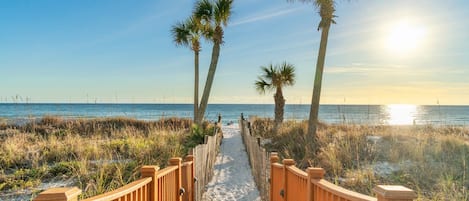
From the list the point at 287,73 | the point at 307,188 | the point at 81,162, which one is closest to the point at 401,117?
the point at 287,73

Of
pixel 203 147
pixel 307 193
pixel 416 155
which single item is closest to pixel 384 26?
pixel 416 155

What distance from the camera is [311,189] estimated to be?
2998 millimetres

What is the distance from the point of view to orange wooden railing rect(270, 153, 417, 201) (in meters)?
1.83

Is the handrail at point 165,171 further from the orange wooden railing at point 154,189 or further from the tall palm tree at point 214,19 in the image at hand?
the tall palm tree at point 214,19

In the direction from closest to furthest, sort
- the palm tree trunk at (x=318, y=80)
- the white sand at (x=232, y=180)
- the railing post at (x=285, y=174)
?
the railing post at (x=285, y=174), the white sand at (x=232, y=180), the palm tree trunk at (x=318, y=80)

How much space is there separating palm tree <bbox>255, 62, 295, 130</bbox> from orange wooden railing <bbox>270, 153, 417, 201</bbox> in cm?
1296

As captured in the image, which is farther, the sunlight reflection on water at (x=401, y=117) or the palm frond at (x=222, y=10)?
the sunlight reflection on water at (x=401, y=117)

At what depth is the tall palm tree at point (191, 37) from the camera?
16.5 meters

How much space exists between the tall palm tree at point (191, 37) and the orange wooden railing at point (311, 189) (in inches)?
459

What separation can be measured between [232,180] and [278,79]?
1104cm

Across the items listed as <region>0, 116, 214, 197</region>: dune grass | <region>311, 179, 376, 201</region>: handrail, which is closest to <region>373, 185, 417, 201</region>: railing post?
<region>311, 179, 376, 201</region>: handrail

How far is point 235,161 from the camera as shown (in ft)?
34.9

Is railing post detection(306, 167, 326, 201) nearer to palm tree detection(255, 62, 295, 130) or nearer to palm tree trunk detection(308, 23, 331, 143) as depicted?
palm tree trunk detection(308, 23, 331, 143)

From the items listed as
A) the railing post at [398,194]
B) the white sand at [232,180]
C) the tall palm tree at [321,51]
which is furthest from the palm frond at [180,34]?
the railing post at [398,194]
